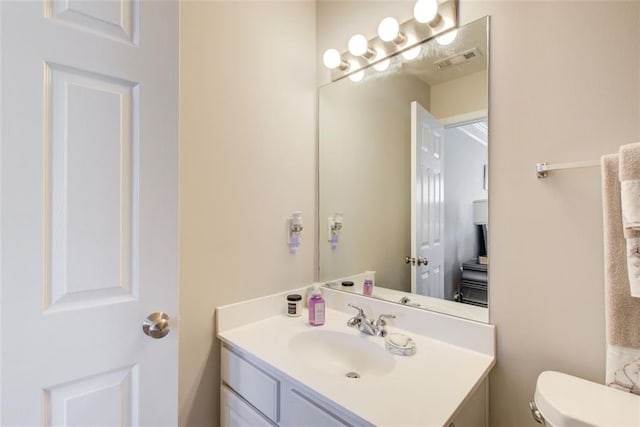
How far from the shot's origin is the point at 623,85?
0.87 meters

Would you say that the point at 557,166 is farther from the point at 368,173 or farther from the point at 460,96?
the point at 368,173

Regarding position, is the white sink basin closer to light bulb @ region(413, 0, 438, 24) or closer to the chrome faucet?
the chrome faucet

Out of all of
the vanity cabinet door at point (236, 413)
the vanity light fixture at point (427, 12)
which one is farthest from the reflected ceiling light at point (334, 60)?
the vanity cabinet door at point (236, 413)

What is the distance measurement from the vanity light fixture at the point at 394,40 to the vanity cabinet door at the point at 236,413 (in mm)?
1524

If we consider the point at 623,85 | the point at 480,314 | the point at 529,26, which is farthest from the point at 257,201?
the point at 623,85

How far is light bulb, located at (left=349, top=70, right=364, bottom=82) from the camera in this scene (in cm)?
154

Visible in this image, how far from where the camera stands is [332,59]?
5.08 ft

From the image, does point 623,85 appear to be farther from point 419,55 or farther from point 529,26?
point 419,55

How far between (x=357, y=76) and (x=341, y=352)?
1.30 meters

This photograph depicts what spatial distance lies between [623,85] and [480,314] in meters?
0.82

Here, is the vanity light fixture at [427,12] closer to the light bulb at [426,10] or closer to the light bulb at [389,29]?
the light bulb at [426,10]

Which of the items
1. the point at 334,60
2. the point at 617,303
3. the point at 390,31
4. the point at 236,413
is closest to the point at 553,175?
the point at 617,303

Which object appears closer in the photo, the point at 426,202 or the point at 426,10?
the point at 426,10

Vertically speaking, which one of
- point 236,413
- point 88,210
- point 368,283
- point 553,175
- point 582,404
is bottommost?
point 236,413
